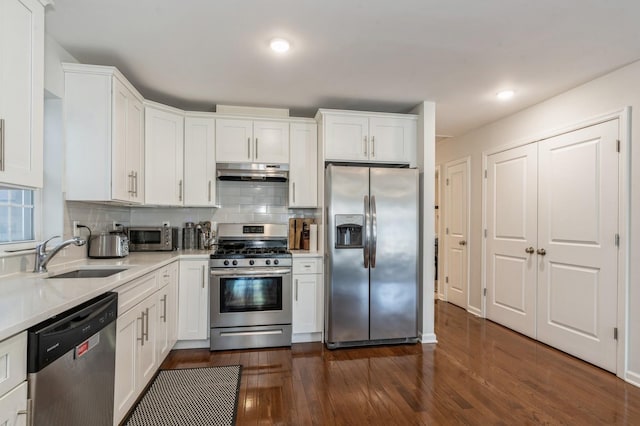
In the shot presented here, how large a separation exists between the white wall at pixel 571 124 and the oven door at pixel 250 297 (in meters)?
2.71

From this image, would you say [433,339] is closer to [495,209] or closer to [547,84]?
[495,209]

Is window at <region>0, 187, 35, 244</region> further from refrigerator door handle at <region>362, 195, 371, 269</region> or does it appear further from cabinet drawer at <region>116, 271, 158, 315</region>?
refrigerator door handle at <region>362, 195, 371, 269</region>

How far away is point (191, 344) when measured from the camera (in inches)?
123

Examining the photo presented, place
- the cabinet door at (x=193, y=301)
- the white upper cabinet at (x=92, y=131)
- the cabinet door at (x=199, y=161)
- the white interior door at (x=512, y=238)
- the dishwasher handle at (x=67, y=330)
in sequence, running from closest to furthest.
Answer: the dishwasher handle at (x=67, y=330), the white upper cabinet at (x=92, y=131), the cabinet door at (x=193, y=301), the cabinet door at (x=199, y=161), the white interior door at (x=512, y=238)

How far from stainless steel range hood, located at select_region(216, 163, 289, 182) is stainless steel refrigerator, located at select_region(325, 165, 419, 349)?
2.05 feet

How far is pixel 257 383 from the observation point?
2.46 meters

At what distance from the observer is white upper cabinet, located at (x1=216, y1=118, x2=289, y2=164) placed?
3.39 meters

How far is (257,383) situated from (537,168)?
346cm

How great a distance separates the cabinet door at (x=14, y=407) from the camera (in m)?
0.98

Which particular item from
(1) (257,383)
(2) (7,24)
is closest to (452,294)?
(1) (257,383)

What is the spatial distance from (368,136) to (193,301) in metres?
2.43

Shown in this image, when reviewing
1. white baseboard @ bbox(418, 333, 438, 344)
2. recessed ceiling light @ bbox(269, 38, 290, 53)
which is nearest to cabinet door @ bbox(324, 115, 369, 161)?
recessed ceiling light @ bbox(269, 38, 290, 53)

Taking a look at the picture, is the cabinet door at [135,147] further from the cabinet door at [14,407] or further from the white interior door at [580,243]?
the white interior door at [580,243]

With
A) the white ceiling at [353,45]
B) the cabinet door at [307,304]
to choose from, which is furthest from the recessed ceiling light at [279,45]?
the cabinet door at [307,304]
